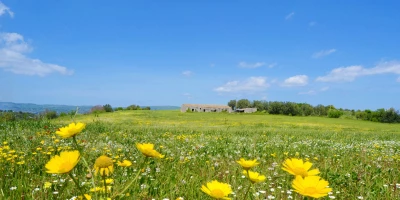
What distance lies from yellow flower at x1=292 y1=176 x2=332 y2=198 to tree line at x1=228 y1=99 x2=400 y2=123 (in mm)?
84605

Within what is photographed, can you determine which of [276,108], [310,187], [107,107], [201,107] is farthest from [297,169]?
[201,107]

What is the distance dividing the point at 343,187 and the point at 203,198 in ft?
7.52

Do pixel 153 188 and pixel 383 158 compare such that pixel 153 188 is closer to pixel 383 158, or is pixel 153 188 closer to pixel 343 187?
pixel 343 187

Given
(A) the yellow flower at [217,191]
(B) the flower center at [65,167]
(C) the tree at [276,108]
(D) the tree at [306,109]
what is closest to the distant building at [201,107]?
(C) the tree at [276,108]

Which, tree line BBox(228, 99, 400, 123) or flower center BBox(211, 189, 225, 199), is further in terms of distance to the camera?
tree line BBox(228, 99, 400, 123)

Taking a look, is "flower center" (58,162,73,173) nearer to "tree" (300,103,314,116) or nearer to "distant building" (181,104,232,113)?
"tree" (300,103,314,116)

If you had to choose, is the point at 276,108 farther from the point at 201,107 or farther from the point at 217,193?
the point at 217,193

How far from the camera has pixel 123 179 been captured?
4012 mm

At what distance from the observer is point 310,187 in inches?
51.6

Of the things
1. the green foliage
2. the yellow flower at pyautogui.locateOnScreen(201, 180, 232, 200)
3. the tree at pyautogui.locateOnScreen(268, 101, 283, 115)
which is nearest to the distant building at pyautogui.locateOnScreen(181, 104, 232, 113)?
the tree at pyautogui.locateOnScreen(268, 101, 283, 115)

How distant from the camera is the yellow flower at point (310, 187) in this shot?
1.28 meters

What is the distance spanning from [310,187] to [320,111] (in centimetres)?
10112

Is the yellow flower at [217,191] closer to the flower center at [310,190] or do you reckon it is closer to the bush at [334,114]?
the flower center at [310,190]

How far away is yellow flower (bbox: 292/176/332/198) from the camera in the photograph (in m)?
1.28
